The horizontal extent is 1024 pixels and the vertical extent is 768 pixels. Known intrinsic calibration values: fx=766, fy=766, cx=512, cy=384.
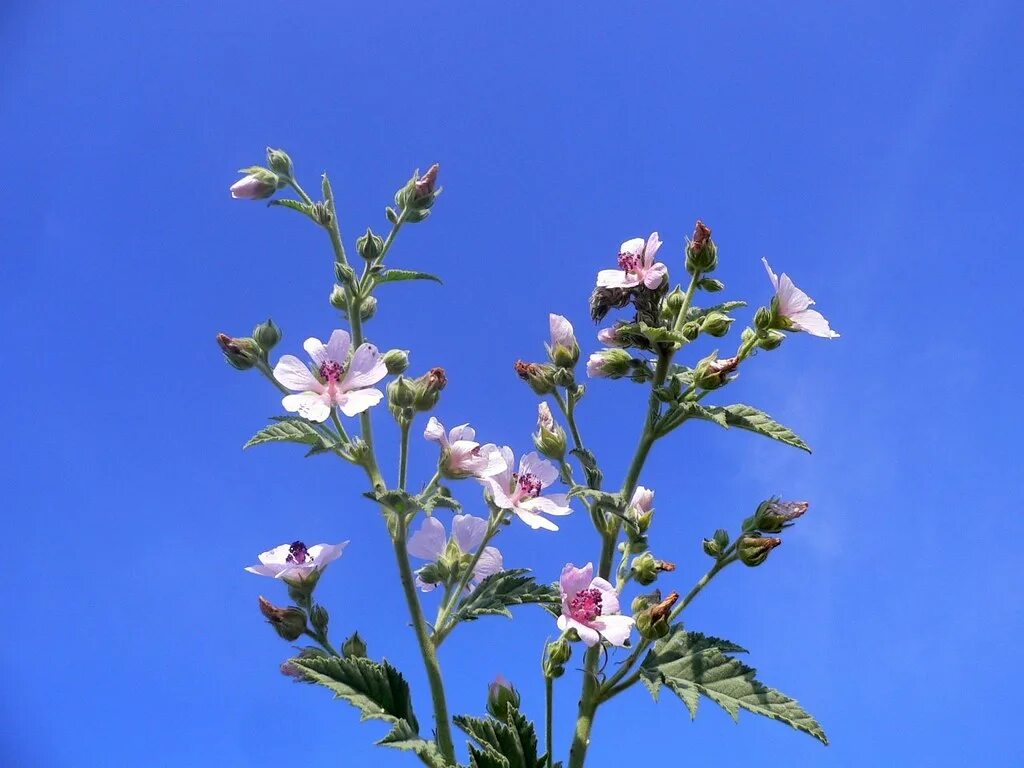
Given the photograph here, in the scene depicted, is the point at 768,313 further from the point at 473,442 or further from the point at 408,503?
the point at 408,503

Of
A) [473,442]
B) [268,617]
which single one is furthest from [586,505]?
[268,617]

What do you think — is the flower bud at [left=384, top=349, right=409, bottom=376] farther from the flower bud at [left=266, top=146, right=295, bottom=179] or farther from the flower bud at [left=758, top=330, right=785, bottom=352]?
the flower bud at [left=758, top=330, right=785, bottom=352]

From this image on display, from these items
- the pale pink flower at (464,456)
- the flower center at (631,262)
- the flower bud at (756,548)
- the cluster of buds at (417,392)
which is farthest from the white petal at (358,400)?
the flower bud at (756,548)

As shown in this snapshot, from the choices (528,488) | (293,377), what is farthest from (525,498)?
(293,377)

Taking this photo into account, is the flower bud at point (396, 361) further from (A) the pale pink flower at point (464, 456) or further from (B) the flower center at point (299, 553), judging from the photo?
(B) the flower center at point (299, 553)

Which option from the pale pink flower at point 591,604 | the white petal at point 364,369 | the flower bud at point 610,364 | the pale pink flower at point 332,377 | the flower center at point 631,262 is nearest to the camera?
the pale pink flower at point 591,604

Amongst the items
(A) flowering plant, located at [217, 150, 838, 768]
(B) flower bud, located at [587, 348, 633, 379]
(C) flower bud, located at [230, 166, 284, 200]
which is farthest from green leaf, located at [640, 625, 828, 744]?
(C) flower bud, located at [230, 166, 284, 200]

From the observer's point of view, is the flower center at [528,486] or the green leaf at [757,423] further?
the flower center at [528,486]
